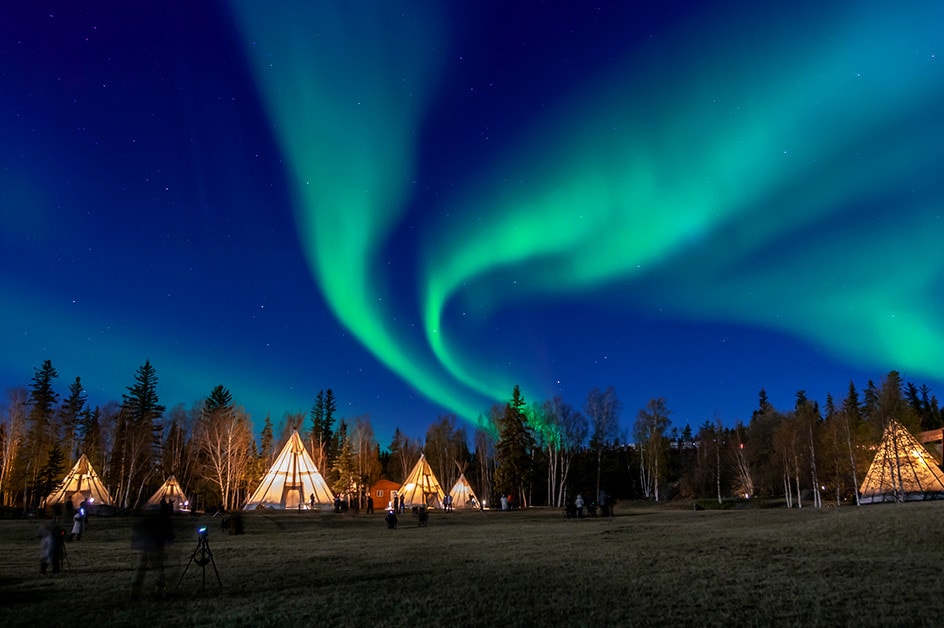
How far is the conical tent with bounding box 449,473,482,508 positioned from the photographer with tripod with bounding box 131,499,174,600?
57.1 m

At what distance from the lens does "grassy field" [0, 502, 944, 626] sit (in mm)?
9797

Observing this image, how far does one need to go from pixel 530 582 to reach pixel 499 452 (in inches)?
2334

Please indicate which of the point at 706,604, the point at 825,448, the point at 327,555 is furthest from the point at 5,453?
the point at 825,448

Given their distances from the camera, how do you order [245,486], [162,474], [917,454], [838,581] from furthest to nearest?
[162,474]
[245,486]
[917,454]
[838,581]

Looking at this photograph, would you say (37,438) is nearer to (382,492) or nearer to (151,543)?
(382,492)

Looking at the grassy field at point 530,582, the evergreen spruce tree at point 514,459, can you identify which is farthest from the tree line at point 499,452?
the grassy field at point 530,582

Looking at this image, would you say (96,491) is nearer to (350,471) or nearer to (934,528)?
(350,471)

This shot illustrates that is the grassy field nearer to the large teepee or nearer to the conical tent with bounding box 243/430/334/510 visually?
the large teepee

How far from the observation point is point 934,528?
19578mm

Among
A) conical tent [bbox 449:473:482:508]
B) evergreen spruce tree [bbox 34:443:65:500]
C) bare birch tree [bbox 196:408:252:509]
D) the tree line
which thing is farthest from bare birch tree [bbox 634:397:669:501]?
evergreen spruce tree [bbox 34:443:65:500]

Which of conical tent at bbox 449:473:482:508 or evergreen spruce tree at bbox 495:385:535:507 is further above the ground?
evergreen spruce tree at bbox 495:385:535:507

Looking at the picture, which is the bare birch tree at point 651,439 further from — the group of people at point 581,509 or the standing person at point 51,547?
the standing person at point 51,547

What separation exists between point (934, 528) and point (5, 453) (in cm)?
7610

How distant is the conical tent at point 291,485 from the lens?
55094mm
